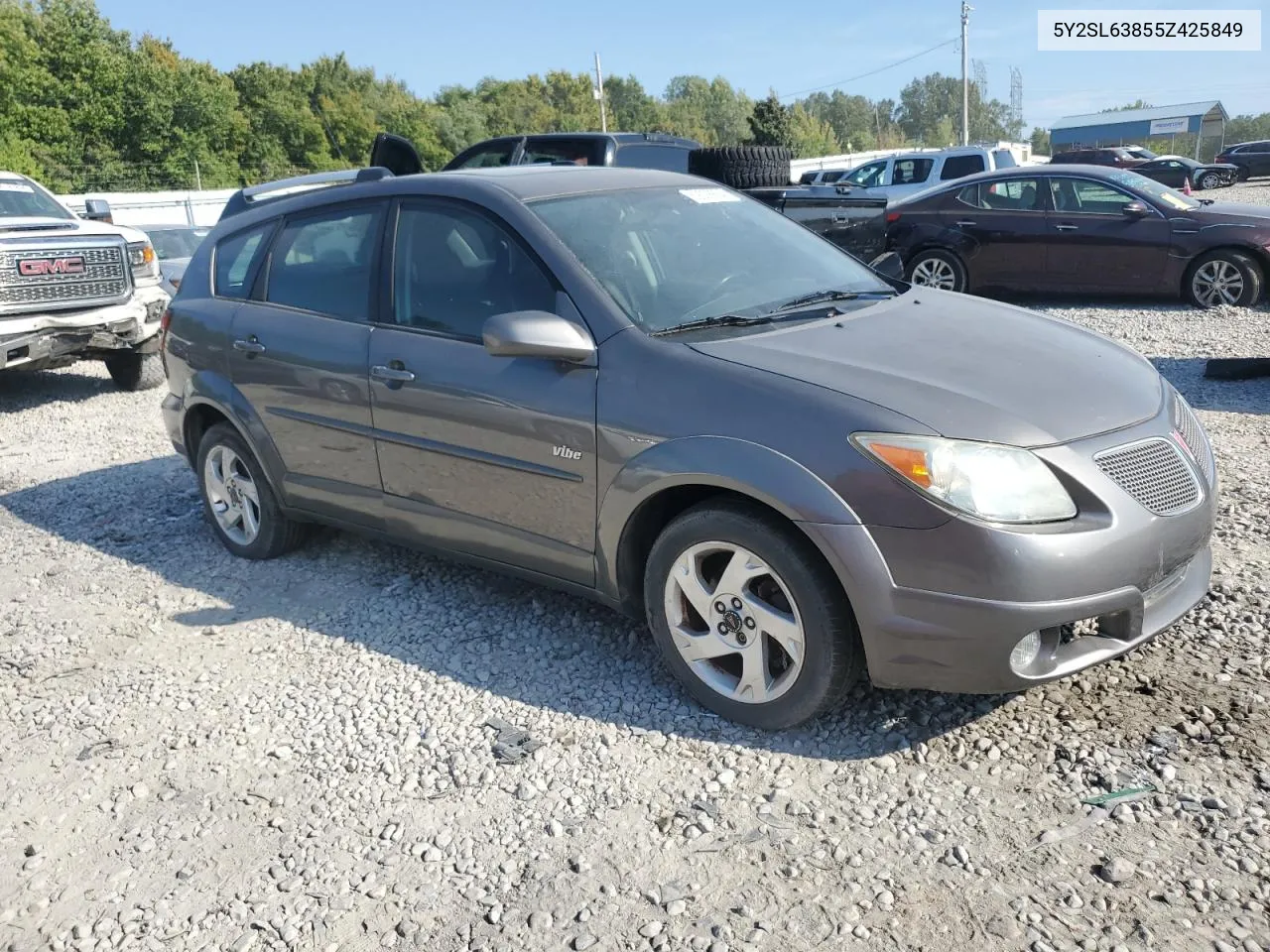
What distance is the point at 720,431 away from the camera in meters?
3.22

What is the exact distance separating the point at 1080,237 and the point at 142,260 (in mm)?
9155

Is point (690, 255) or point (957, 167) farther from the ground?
point (957, 167)

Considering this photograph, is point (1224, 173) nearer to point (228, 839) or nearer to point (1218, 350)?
point (1218, 350)

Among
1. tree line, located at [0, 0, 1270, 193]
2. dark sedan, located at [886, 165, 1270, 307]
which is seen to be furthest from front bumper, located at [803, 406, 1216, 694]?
tree line, located at [0, 0, 1270, 193]

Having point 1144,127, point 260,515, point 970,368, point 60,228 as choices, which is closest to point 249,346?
point 260,515

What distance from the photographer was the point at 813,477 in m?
3.03

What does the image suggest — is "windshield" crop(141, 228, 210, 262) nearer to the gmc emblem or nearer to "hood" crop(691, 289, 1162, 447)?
the gmc emblem

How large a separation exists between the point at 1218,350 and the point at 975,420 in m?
6.84

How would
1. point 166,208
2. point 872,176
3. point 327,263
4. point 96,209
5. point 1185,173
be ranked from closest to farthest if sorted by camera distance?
point 327,263 < point 96,209 < point 872,176 < point 166,208 < point 1185,173

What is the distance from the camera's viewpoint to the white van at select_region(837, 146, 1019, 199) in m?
17.5

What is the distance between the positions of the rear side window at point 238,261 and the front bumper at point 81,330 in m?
4.27

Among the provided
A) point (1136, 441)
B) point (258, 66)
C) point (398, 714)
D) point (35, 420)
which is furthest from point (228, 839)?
point (258, 66)

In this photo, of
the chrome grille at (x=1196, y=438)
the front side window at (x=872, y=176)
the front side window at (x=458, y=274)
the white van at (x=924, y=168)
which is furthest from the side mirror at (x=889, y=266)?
the front side window at (x=872, y=176)

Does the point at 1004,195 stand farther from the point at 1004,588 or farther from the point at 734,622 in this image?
the point at 1004,588
